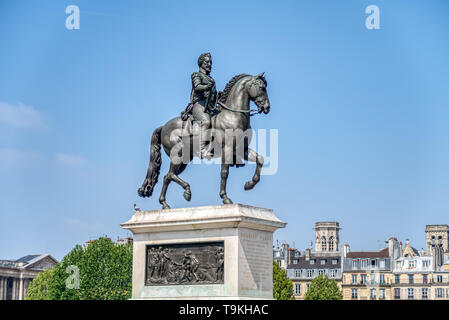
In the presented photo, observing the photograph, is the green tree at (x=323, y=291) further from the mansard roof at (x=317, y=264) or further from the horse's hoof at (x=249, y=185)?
the horse's hoof at (x=249, y=185)

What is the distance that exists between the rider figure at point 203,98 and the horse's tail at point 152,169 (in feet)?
5.44

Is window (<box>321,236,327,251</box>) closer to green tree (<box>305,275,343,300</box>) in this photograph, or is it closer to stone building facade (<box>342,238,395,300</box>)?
stone building facade (<box>342,238,395,300</box>)

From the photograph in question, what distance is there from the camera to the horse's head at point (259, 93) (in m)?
24.5

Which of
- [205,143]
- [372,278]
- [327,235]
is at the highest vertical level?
[327,235]

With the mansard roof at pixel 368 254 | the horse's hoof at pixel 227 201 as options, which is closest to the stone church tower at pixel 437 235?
the mansard roof at pixel 368 254

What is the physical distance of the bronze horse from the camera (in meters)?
24.3

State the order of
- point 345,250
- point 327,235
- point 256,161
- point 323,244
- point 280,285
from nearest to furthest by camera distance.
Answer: point 256,161 < point 280,285 < point 345,250 < point 323,244 < point 327,235

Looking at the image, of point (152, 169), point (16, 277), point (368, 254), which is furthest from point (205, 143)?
point (16, 277)

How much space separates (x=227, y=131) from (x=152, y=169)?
10.7 feet

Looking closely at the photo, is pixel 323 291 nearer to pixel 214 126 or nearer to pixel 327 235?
pixel 214 126

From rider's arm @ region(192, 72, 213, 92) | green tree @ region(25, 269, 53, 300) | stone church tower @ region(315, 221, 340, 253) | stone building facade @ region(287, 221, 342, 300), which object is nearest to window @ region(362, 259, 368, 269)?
stone building facade @ region(287, 221, 342, 300)

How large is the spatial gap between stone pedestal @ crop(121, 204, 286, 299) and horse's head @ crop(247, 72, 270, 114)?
113 inches

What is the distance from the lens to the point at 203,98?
25.1 metres

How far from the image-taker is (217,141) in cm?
2447
